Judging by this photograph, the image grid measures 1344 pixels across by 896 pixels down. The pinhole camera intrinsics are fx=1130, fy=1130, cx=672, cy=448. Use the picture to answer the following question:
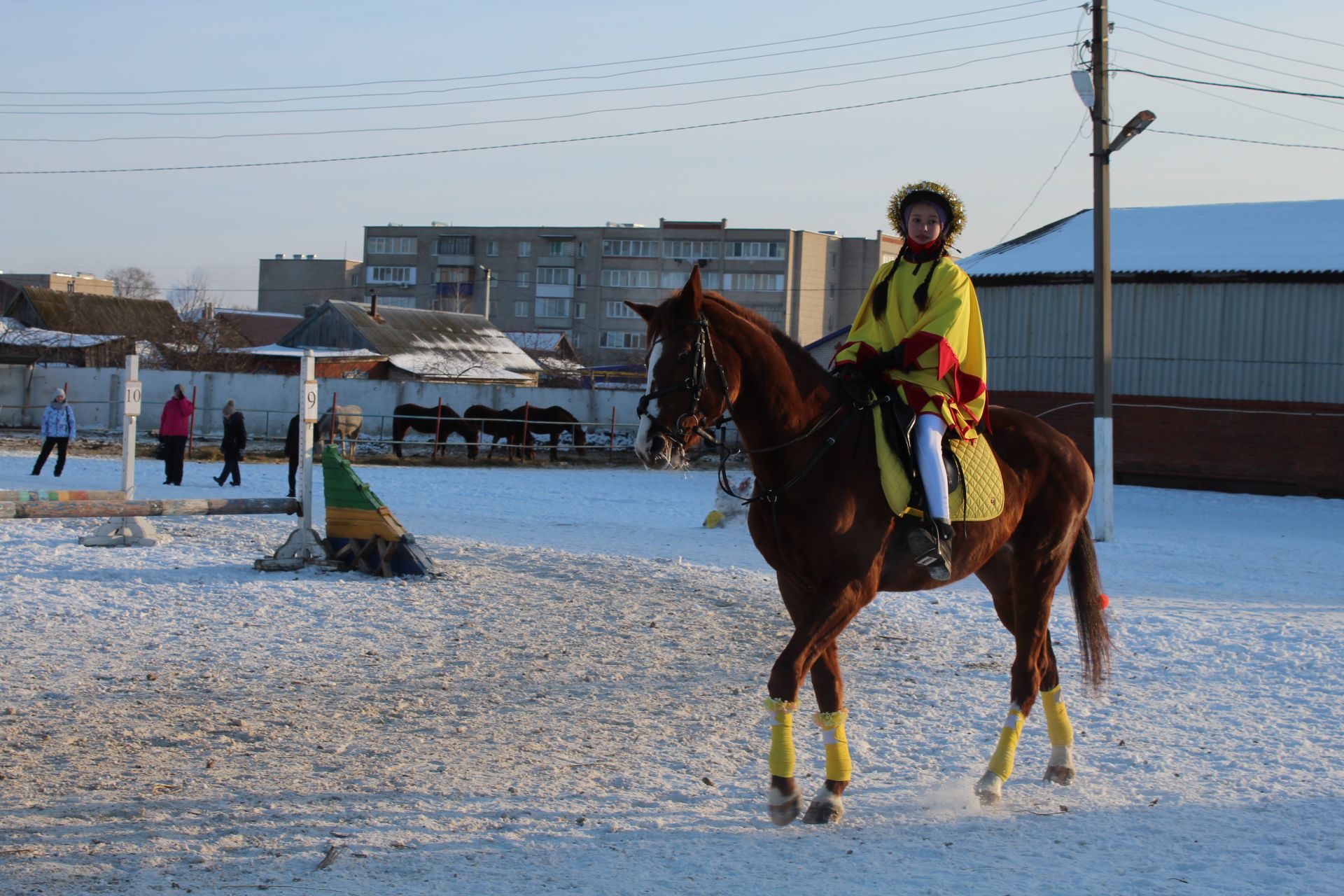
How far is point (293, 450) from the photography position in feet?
68.7

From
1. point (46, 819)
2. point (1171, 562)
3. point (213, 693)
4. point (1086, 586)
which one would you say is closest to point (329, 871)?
point (46, 819)

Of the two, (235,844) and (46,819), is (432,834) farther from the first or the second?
(46,819)

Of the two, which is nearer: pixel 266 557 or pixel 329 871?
pixel 329 871

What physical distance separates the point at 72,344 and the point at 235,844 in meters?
50.6

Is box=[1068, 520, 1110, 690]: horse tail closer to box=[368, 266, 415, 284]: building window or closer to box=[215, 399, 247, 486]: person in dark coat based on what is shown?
box=[215, 399, 247, 486]: person in dark coat

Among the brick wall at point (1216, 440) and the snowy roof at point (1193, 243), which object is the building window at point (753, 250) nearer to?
the snowy roof at point (1193, 243)

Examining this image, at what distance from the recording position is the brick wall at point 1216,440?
22.5 m

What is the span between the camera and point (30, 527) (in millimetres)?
A: 13828

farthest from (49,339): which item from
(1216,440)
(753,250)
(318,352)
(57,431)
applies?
(753,250)

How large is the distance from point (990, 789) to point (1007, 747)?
25 cm

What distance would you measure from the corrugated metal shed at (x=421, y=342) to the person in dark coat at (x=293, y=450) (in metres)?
27.6

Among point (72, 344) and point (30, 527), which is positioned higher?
point (72, 344)

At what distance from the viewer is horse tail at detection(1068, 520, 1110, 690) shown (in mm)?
6355

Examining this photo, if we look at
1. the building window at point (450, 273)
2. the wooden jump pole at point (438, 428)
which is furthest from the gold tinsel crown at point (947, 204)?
the building window at point (450, 273)
